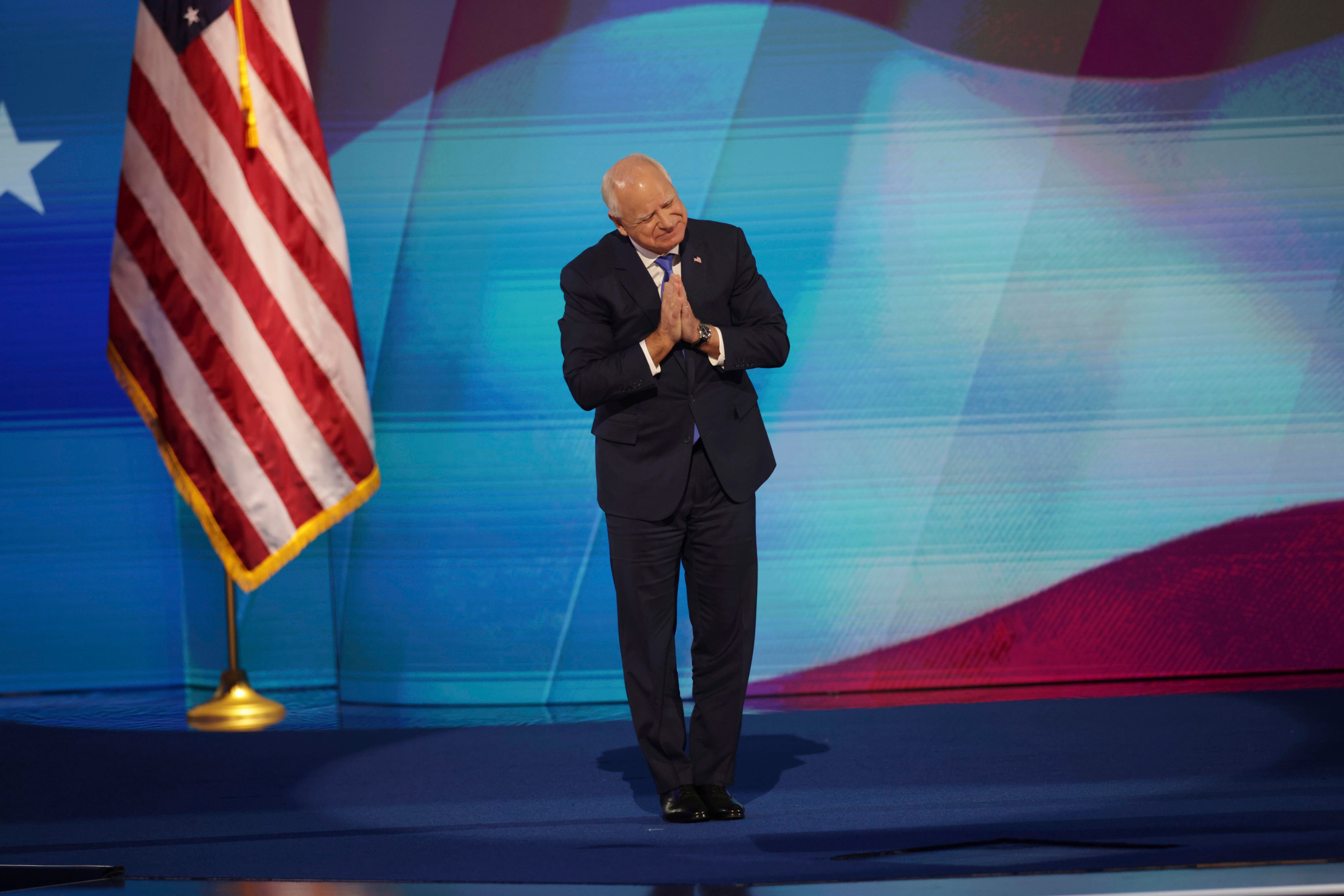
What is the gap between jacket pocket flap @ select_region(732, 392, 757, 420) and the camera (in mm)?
2656

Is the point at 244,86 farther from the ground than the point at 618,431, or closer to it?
farther from the ground

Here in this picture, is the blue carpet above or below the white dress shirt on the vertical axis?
below

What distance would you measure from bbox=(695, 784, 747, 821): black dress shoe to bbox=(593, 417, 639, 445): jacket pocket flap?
0.78 metres

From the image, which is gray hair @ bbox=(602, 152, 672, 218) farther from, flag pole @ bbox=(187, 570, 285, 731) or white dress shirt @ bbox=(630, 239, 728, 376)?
flag pole @ bbox=(187, 570, 285, 731)

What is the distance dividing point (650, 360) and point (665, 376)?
11 centimetres

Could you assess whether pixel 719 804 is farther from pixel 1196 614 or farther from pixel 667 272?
pixel 1196 614

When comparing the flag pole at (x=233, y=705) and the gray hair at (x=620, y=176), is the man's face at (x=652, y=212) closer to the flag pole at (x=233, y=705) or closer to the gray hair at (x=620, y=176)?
the gray hair at (x=620, y=176)

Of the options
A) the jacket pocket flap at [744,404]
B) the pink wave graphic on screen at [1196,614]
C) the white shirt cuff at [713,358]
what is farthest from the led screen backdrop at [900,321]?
the white shirt cuff at [713,358]

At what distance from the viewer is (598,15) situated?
3879mm

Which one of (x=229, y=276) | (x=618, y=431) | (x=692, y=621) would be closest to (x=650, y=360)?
(x=618, y=431)

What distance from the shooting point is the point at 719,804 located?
2.60 metres

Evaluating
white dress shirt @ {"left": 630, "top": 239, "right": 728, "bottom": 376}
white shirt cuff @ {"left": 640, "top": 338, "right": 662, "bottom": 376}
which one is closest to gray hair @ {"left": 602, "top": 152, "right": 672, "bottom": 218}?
white dress shirt @ {"left": 630, "top": 239, "right": 728, "bottom": 376}

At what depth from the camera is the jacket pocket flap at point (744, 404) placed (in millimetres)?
2656

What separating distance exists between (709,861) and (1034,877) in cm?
59
